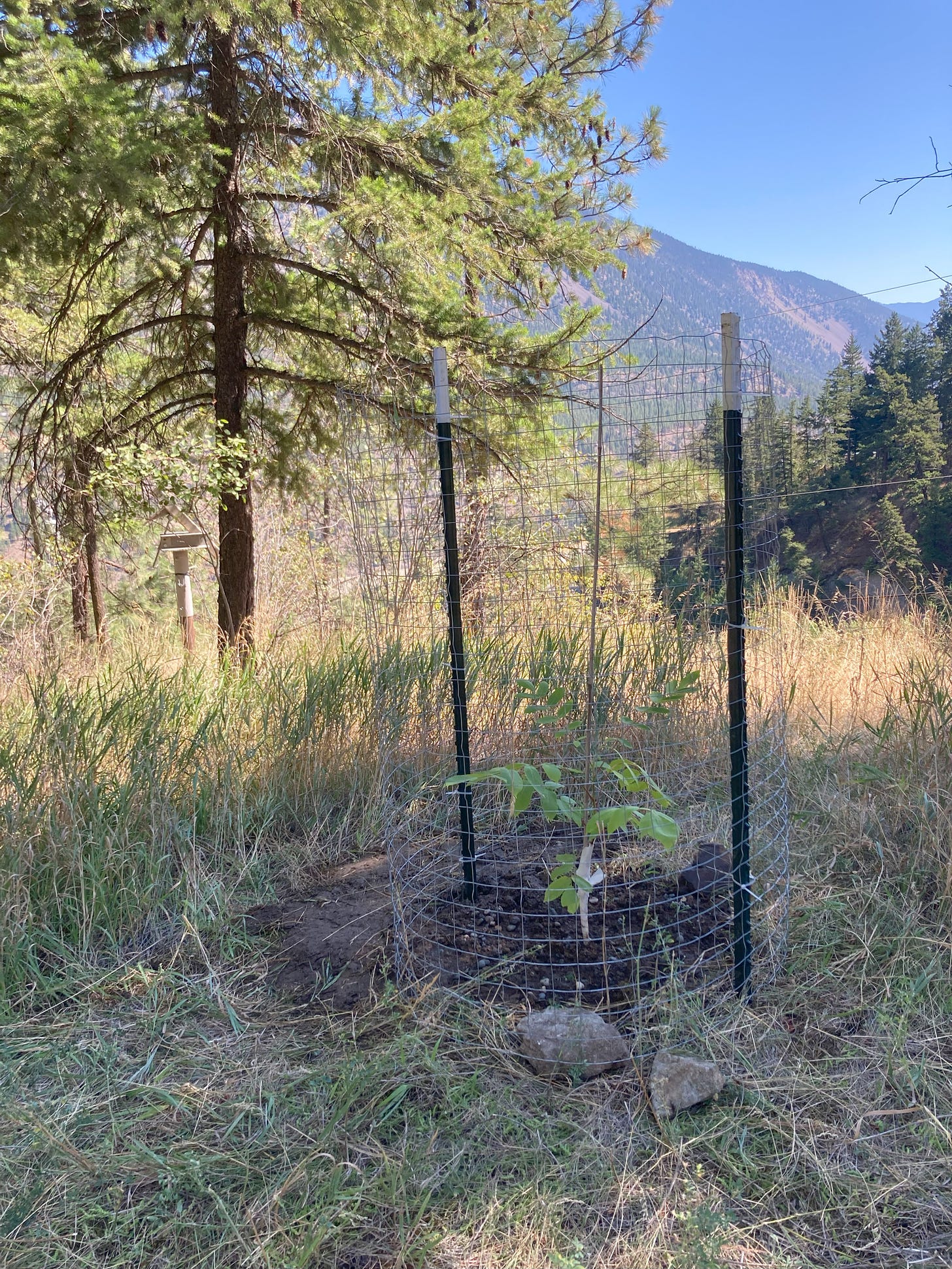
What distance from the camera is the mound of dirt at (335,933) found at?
2.37 m

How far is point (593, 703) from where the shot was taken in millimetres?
2193

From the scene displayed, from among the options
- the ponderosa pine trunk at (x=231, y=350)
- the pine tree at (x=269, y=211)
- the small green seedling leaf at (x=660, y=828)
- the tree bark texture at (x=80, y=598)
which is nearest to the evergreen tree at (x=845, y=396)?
the pine tree at (x=269, y=211)

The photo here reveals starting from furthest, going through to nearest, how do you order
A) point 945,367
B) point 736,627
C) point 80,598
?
point 945,367, point 80,598, point 736,627

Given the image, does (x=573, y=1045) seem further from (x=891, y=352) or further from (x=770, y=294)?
(x=770, y=294)

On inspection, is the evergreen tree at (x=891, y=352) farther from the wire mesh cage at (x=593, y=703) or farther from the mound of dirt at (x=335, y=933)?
the mound of dirt at (x=335, y=933)

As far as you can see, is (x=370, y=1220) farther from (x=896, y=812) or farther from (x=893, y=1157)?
(x=896, y=812)

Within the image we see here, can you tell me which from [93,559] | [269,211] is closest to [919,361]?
[269,211]

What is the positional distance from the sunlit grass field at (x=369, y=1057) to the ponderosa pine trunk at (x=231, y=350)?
73.0 inches

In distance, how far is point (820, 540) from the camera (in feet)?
40.0

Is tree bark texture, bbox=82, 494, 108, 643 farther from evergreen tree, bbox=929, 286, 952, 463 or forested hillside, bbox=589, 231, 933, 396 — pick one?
forested hillside, bbox=589, 231, 933, 396

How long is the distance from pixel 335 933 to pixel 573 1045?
0.96m

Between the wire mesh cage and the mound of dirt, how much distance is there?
0.13m

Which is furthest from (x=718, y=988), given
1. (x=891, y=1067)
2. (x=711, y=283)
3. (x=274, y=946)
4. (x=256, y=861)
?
(x=711, y=283)

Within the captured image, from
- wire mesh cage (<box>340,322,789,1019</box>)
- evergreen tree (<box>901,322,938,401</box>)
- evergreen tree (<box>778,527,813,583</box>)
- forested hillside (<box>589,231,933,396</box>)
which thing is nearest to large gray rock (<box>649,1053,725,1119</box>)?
wire mesh cage (<box>340,322,789,1019</box>)
